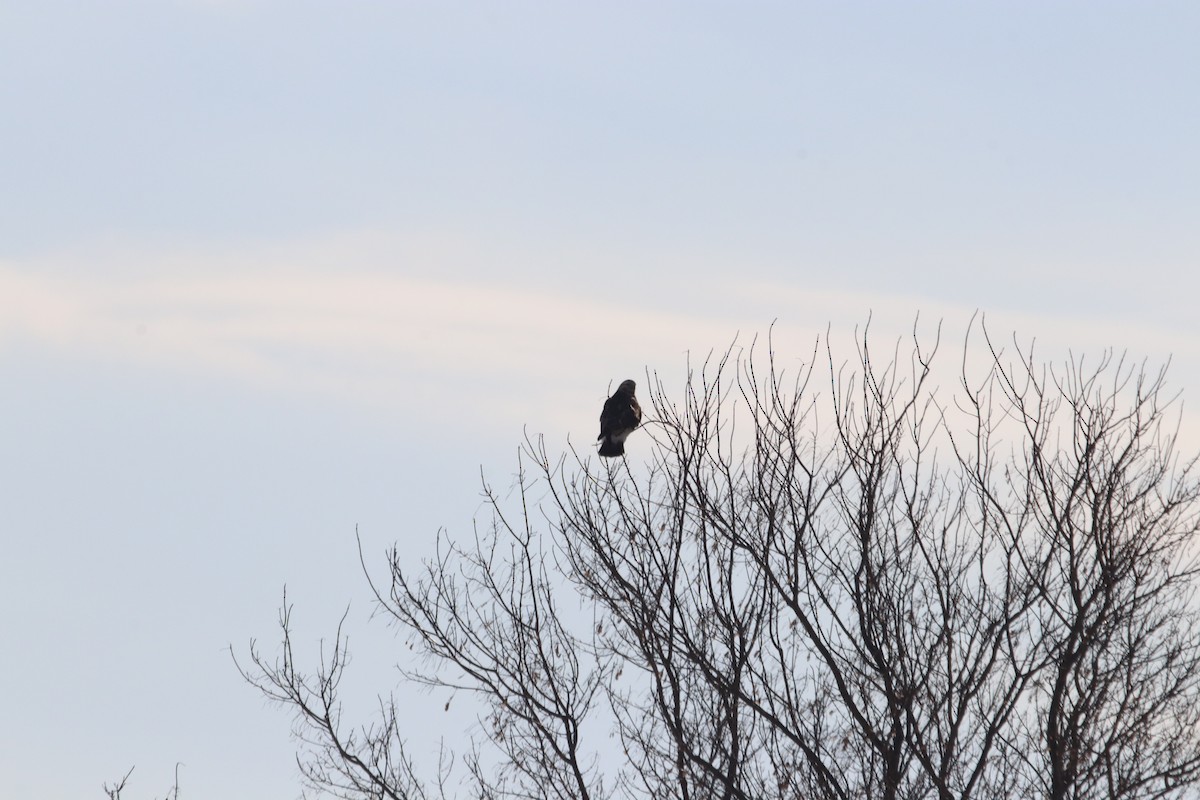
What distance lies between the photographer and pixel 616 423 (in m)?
13.6

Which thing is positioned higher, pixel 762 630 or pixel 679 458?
pixel 679 458

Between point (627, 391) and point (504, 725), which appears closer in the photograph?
point (504, 725)

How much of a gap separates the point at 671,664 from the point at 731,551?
0.65m

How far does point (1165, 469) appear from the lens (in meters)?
9.83

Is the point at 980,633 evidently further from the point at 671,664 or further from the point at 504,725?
the point at 504,725

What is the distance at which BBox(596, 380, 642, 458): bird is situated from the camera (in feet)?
44.4

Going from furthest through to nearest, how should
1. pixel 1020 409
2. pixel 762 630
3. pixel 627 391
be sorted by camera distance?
pixel 627 391, pixel 1020 409, pixel 762 630

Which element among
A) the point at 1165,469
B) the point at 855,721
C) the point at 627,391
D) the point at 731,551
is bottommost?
the point at 855,721

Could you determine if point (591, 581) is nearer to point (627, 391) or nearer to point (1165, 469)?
point (1165, 469)

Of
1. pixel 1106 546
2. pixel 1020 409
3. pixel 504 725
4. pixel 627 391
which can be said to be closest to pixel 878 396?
pixel 1020 409

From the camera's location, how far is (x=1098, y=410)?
989 centimetres

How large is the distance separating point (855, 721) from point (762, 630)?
0.67 m

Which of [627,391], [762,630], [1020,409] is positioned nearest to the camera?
[762,630]

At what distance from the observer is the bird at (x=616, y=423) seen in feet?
44.4
